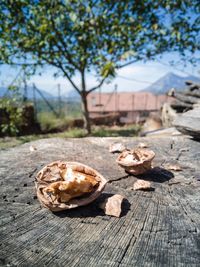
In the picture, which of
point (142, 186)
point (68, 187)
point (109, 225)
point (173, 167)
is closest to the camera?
point (109, 225)

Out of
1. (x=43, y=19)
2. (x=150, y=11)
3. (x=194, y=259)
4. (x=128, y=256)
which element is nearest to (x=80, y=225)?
(x=128, y=256)

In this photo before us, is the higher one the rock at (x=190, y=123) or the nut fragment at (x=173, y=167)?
the rock at (x=190, y=123)

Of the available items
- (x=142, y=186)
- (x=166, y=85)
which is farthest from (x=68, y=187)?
(x=166, y=85)

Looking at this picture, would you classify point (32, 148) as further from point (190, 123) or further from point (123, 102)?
point (123, 102)

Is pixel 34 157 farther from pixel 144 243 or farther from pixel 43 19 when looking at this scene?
pixel 43 19

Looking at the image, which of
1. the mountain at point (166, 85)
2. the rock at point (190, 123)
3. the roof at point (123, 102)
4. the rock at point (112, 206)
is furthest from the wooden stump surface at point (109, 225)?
the roof at point (123, 102)

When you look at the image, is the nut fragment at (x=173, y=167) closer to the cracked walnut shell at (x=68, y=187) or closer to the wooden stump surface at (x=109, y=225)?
the wooden stump surface at (x=109, y=225)

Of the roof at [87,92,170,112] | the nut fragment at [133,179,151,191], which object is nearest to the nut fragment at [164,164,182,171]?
the nut fragment at [133,179,151,191]
